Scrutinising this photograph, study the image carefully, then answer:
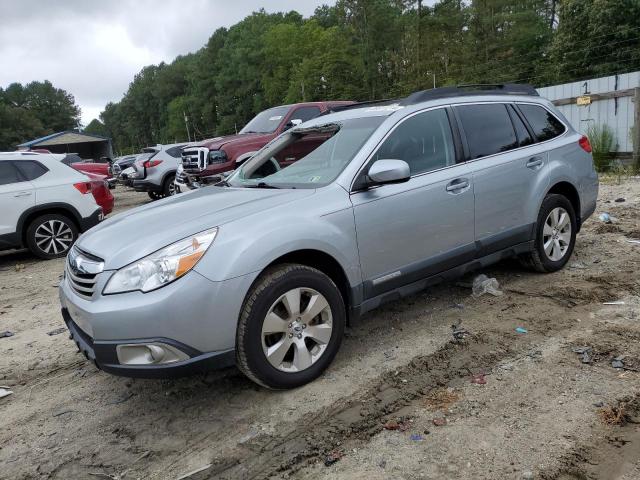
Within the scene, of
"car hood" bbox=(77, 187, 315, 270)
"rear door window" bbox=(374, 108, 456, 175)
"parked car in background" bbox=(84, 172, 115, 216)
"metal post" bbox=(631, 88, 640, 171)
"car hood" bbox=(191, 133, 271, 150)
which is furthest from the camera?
"metal post" bbox=(631, 88, 640, 171)

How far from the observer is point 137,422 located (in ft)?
10.8

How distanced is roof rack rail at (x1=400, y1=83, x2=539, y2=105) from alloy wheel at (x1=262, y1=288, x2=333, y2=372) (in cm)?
187

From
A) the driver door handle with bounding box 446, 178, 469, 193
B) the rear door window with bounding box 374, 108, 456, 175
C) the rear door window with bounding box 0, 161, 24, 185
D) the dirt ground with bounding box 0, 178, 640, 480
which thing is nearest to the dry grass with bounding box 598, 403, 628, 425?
the dirt ground with bounding box 0, 178, 640, 480

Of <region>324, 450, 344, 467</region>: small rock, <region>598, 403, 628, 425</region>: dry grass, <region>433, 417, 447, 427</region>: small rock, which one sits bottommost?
<region>598, 403, 628, 425</region>: dry grass

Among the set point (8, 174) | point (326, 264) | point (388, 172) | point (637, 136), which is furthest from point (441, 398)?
point (637, 136)

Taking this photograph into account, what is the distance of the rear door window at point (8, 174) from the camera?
822 cm

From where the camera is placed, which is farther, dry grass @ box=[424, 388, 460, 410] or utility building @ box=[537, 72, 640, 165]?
utility building @ box=[537, 72, 640, 165]

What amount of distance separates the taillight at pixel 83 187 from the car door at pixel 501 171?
21.7 ft

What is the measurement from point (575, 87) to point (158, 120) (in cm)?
13009

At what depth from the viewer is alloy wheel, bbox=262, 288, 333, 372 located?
3227 mm

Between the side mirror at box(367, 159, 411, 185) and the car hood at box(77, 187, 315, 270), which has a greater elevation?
the side mirror at box(367, 159, 411, 185)

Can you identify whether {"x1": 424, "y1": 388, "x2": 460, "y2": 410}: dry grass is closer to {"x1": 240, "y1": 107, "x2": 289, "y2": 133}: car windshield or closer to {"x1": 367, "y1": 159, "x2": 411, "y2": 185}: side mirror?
{"x1": 367, "y1": 159, "x2": 411, "y2": 185}: side mirror

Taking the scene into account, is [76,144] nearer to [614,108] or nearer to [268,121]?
[268,121]

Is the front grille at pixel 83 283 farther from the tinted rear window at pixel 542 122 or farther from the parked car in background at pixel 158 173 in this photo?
the parked car in background at pixel 158 173
